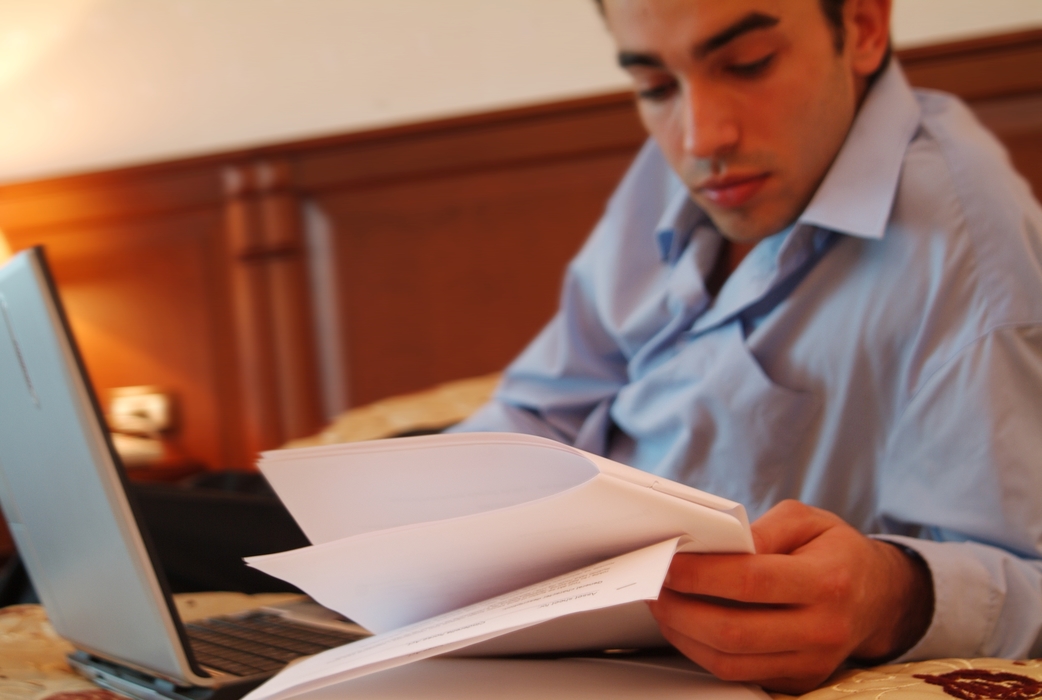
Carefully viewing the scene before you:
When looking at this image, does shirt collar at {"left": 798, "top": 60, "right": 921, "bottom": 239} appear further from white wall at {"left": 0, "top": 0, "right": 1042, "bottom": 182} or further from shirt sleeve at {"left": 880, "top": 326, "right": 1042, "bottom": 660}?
white wall at {"left": 0, "top": 0, "right": 1042, "bottom": 182}

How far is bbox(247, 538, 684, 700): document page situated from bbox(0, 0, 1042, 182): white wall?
4.61 ft

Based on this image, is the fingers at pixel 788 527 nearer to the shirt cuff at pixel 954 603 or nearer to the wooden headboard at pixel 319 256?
the shirt cuff at pixel 954 603

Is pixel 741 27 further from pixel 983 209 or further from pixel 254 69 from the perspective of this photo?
pixel 254 69

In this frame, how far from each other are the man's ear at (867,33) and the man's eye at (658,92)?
0.15m

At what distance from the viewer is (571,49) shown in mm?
1709

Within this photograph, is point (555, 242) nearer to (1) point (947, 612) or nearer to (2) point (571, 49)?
(2) point (571, 49)

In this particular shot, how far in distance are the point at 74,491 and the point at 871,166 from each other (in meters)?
0.61

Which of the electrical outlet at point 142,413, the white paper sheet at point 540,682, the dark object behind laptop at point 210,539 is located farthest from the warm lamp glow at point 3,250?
the white paper sheet at point 540,682

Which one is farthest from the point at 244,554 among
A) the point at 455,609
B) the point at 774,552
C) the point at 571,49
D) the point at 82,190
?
the point at 82,190

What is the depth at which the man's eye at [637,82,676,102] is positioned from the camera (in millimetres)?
768

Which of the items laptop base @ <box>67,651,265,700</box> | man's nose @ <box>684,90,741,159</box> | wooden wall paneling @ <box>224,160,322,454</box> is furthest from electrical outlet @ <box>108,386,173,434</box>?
man's nose @ <box>684,90,741,159</box>

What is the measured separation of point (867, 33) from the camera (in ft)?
2.53

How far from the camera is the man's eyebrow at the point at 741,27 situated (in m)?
0.69

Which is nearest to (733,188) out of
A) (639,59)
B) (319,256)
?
(639,59)
